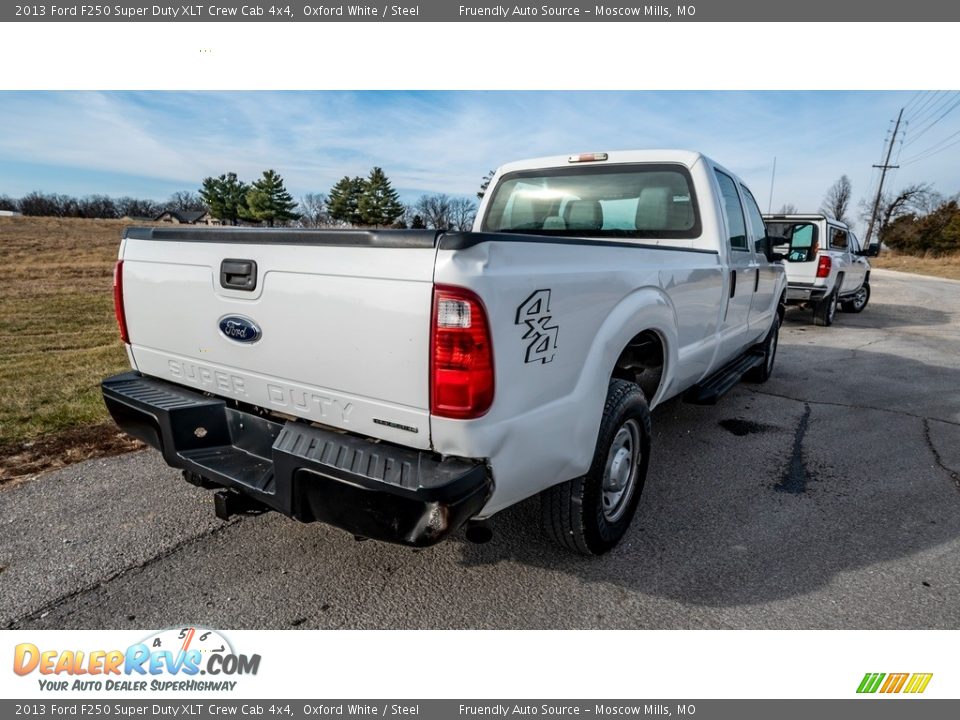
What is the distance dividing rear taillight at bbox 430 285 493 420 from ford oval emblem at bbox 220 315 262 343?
82 cm

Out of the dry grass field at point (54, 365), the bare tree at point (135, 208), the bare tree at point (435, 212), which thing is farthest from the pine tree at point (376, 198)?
the bare tree at point (135, 208)

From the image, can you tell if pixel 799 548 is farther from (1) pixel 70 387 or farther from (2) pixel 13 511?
(1) pixel 70 387

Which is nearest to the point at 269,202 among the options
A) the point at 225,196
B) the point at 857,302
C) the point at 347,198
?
the point at 225,196

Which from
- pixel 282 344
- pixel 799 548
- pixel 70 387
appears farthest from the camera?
pixel 70 387

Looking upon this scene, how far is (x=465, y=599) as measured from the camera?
2.47m

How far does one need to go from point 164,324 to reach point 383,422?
4.21 feet

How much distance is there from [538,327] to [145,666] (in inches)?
75.7

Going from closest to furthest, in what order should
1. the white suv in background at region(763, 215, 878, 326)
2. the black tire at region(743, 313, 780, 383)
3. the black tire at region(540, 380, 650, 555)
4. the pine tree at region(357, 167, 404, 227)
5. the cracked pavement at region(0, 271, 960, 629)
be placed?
the cracked pavement at region(0, 271, 960, 629)
the black tire at region(540, 380, 650, 555)
the black tire at region(743, 313, 780, 383)
the white suv in background at region(763, 215, 878, 326)
the pine tree at region(357, 167, 404, 227)

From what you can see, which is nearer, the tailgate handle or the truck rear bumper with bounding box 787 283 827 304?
the tailgate handle

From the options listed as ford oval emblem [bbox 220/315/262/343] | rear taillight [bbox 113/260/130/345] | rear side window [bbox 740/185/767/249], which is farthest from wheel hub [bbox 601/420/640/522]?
rear side window [bbox 740/185/767/249]

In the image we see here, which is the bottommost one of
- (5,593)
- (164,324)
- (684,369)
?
(5,593)

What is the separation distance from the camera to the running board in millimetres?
3902

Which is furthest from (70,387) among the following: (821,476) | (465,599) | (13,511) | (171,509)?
(821,476)

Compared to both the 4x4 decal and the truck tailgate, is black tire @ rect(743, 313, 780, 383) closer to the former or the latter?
the 4x4 decal
